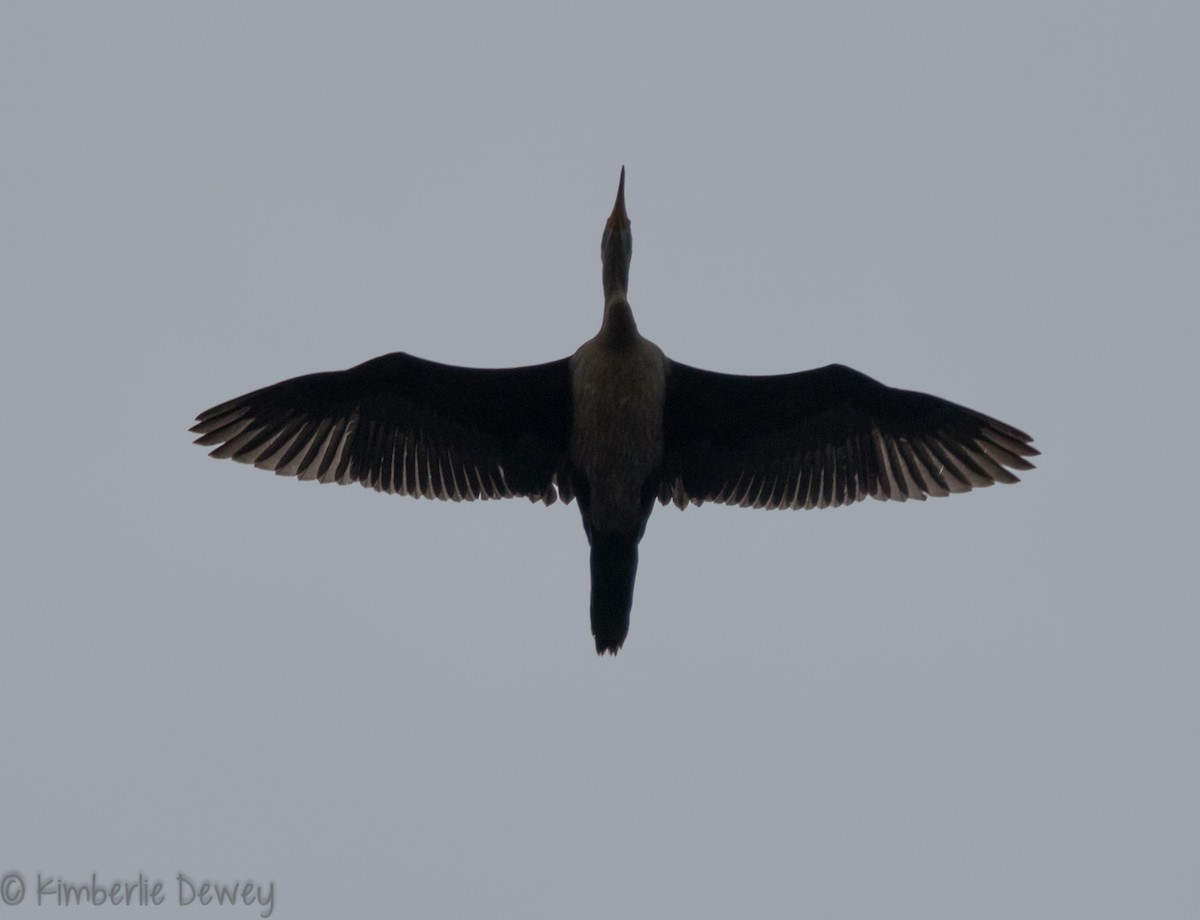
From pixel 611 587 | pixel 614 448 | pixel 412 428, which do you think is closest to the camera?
pixel 614 448

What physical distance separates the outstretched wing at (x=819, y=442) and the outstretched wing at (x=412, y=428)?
36.3 inches

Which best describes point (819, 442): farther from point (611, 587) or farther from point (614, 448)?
point (611, 587)

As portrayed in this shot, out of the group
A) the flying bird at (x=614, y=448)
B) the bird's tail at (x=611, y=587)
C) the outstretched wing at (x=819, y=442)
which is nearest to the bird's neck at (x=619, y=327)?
the flying bird at (x=614, y=448)

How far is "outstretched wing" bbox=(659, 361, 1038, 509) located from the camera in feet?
29.8

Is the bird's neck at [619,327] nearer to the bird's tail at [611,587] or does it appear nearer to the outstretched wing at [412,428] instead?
the outstretched wing at [412,428]

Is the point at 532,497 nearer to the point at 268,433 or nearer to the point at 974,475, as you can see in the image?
the point at 268,433

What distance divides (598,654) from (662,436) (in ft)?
5.18

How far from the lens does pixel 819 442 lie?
9.36 meters

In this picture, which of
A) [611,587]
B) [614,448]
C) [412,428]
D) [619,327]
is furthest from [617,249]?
[611,587]

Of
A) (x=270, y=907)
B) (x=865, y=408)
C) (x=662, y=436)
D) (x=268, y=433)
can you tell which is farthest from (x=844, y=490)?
(x=270, y=907)

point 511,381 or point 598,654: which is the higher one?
point 511,381

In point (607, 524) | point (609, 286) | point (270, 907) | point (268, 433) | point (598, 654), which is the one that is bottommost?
point (270, 907)

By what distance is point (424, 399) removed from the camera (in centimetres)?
920

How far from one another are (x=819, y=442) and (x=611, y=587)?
6.21ft
